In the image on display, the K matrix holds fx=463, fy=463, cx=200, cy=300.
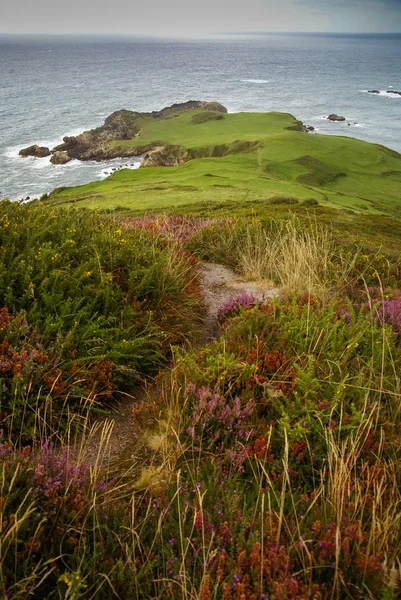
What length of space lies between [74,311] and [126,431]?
55.6 inches

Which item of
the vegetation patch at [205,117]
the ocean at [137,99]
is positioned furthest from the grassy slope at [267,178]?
A: the vegetation patch at [205,117]

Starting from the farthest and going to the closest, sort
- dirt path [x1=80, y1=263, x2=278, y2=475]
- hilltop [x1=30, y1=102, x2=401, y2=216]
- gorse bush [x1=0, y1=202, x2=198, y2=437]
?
hilltop [x1=30, y1=102, x2=401, y2=216], gorse bush [x1=0, y1=202, x2=198, y2=437], dirt path [x1=80, y1=263, x2=278, y2=475]

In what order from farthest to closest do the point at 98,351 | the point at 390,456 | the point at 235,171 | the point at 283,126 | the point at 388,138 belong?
the point at 388,138, the point at 283,126, the point at 235,171, the point at 98,351, the point at 390,456

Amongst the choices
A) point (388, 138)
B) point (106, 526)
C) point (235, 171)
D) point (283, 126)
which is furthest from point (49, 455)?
point (388, 138)

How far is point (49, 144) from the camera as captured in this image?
6278cm

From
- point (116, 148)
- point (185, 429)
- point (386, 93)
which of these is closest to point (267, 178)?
point (185, 429)

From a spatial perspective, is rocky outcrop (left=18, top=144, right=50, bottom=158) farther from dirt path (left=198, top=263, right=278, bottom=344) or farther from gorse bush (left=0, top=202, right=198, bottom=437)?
gorse bush (left=0, top=202, right=198, bottom=437)

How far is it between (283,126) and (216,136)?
961cm

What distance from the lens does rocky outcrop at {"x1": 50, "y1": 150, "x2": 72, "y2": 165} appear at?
55.2 metres

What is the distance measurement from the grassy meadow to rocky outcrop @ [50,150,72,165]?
52429 millimetres

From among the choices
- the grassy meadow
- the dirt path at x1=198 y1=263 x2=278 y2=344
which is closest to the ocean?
the dirt path at x1=198 y1=263 x2=278 y2=344

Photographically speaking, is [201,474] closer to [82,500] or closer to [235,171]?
[82,500]

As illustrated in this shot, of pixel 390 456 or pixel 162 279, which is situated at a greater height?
pixel 162 279

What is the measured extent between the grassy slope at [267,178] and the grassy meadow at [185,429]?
1675 cm
